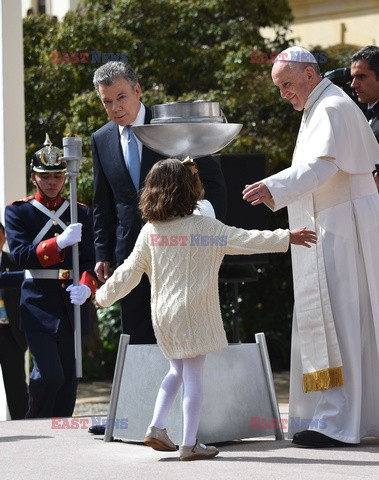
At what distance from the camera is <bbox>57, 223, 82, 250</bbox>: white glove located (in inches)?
301

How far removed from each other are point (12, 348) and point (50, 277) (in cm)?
133

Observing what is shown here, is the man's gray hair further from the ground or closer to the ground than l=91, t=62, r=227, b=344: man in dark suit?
further from the ground

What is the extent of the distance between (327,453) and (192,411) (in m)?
0.67

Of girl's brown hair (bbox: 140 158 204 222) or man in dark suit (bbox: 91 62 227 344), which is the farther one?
man in dark suit (bbox: 91 62 227 344)

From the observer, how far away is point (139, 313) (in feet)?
23.0

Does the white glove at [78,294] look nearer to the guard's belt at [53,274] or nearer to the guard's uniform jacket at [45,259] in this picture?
the guard's uniform jacket at [45,259]

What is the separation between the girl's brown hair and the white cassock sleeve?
356mm

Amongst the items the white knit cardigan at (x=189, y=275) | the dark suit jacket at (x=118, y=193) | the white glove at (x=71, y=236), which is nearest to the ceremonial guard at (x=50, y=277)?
the white glove at (x=71, y=236)

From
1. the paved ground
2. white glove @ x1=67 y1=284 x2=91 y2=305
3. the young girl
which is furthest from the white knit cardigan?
white glove @ x1=67 y1=284 x2=91 y2=305

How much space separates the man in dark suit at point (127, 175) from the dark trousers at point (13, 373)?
83.8 inches

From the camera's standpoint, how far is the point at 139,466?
597 centimetres

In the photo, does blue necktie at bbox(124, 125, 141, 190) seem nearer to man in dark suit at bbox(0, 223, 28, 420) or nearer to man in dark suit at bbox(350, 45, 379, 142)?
man in dark suit at bbox(350, 45, 379, 142)

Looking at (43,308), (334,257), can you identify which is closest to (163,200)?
(334,257)

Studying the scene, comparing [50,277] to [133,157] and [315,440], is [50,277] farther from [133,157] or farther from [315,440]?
[315,440]
